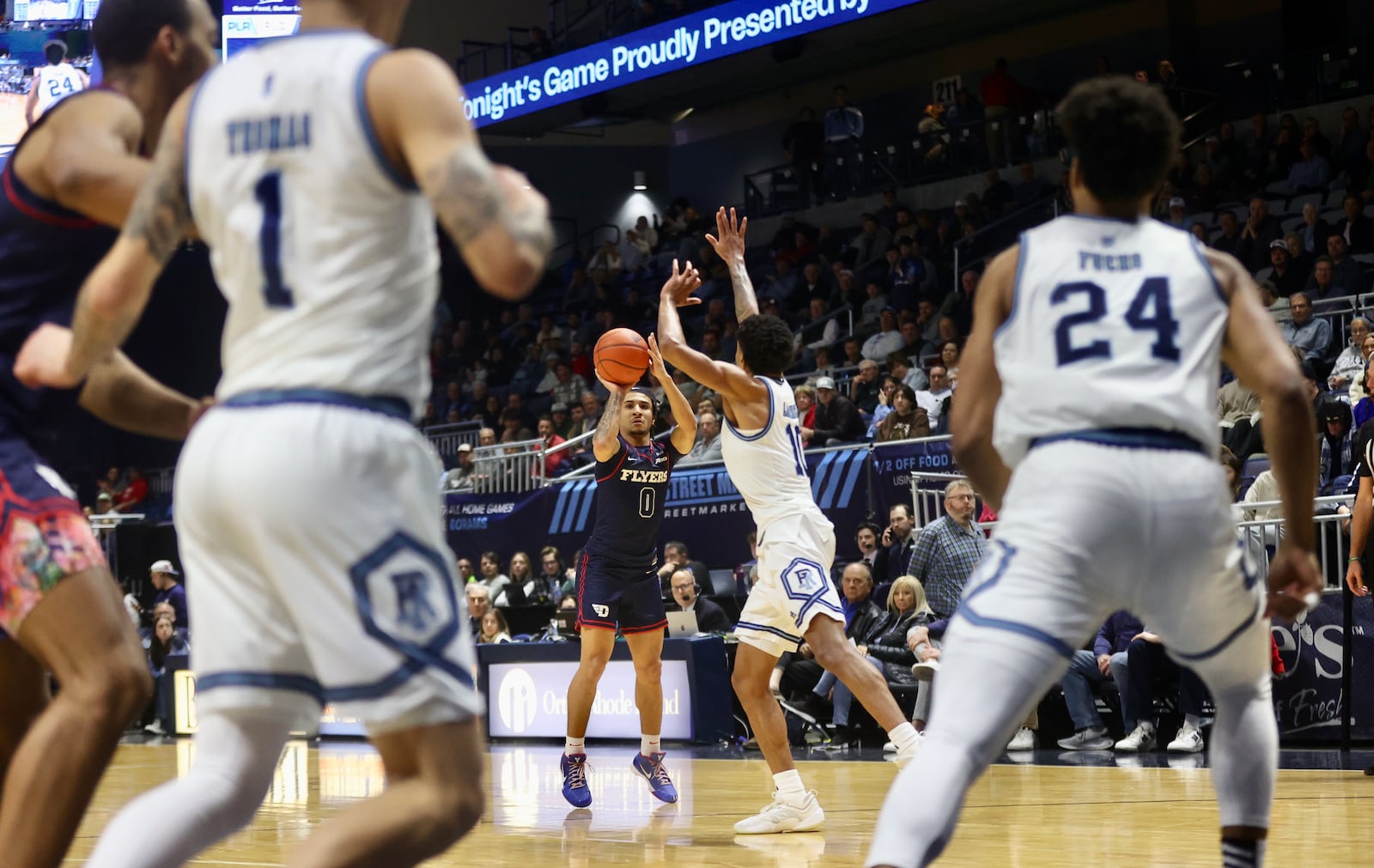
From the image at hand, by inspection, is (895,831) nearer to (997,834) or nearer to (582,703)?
(997,834)

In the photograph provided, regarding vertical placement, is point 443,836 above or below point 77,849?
above

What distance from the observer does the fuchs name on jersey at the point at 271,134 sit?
2564 millimetres

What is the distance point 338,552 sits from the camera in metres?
2.44

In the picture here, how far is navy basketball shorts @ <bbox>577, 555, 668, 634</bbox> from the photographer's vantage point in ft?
27.6

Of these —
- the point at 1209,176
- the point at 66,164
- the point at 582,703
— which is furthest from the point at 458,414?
the point at 66,164

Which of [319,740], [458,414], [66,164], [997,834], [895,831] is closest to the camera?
[895,831]

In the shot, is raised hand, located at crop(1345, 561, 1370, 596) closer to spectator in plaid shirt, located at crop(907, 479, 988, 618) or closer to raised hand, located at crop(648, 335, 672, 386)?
spectator in plaid shirt, located at crop(907, 479, 988, 618)

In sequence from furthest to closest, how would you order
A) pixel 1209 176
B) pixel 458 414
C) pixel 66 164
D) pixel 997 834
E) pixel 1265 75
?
pixel 458 414 < pixel 1265 75 < pixel 1209 176 < pixel 997 834 < pixel 66 164

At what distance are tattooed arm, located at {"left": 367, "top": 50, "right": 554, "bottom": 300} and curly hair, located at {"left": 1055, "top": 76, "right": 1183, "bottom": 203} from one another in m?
1.33

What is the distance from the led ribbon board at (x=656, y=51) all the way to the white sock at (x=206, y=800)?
682 inches

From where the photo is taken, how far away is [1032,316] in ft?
10.6

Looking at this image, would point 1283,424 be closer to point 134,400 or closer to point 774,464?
point 134,400

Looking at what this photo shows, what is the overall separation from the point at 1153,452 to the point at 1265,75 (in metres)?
18.4

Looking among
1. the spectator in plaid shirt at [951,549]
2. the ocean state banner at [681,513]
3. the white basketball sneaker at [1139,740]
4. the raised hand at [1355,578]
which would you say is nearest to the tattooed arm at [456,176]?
the raised hand at [1355,578]
